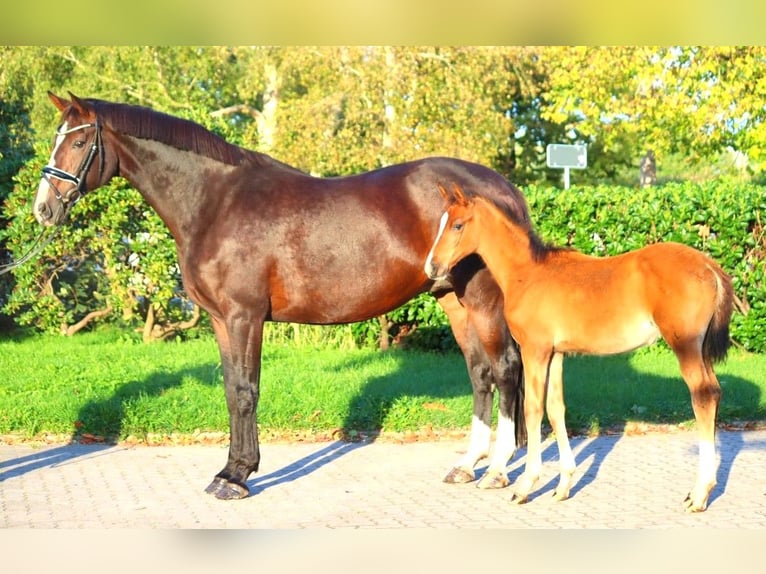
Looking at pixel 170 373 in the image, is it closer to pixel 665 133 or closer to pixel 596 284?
pixel 596 284

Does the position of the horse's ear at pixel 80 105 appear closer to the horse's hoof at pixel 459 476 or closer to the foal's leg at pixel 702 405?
the horse's hoof at pixel 459 476

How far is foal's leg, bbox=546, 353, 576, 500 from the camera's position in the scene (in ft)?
20.4

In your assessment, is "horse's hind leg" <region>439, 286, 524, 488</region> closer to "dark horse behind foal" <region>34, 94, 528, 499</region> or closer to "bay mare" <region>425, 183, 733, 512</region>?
"dark horse behind foal" <region>34, 94, 528, 499</region>

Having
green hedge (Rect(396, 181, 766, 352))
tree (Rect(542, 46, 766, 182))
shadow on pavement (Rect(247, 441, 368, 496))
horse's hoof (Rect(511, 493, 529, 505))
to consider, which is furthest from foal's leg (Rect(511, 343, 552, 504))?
tree (Rect(542, 46, 766, 182))

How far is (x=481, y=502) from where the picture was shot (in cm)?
627

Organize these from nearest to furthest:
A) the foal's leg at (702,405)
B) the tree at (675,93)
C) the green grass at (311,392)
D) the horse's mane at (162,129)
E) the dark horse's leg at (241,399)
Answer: the foal's leg at (702,405), the dark horse's leg at (241,399), the horse's mane at (162,129), the green grass at (311,392), the tree at (675,93)

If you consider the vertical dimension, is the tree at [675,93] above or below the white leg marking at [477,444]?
above

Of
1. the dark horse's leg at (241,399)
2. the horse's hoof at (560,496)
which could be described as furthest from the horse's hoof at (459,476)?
the dark horse's leg at (241,399)

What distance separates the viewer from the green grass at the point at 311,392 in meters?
8.37

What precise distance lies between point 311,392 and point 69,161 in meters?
3.52

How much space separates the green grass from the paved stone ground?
1.03 feet

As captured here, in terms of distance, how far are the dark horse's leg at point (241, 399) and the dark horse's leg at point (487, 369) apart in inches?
56.9

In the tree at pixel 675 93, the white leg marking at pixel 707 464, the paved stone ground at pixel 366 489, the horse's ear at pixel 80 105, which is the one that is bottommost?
the paved stone ground at pixel 366 489
